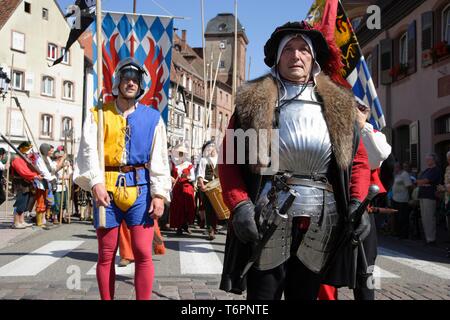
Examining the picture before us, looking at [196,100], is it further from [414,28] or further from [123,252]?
[123,252]

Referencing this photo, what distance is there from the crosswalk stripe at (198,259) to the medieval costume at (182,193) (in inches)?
58.1

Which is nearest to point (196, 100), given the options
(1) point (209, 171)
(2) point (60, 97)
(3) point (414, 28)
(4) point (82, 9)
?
(2) point (60, 97)

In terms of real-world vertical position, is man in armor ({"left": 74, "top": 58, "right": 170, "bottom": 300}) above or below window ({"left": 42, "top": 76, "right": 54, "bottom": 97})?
below

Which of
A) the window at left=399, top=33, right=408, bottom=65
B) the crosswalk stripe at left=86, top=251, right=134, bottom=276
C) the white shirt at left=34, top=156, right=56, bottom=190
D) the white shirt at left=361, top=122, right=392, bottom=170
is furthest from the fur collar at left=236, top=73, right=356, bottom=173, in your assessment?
the window at left=399, top=33, right=408, bottom=65

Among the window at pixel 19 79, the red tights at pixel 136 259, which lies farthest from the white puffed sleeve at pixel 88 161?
the window at pixel 19 79

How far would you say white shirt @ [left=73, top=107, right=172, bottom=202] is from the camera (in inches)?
138

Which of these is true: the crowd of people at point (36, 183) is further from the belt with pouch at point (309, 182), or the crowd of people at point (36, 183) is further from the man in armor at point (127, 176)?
the belt with pouch at point (309, 182)

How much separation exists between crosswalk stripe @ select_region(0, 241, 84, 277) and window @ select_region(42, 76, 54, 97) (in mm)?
32833

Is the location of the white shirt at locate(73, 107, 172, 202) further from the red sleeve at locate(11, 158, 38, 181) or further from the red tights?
the red sleeve at locate(11, 158, 38, 181)

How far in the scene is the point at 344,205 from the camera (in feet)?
8.51

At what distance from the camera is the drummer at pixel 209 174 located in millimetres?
9586

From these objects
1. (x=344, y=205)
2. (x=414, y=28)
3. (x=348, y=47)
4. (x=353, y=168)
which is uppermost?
(x=414, y=28)
